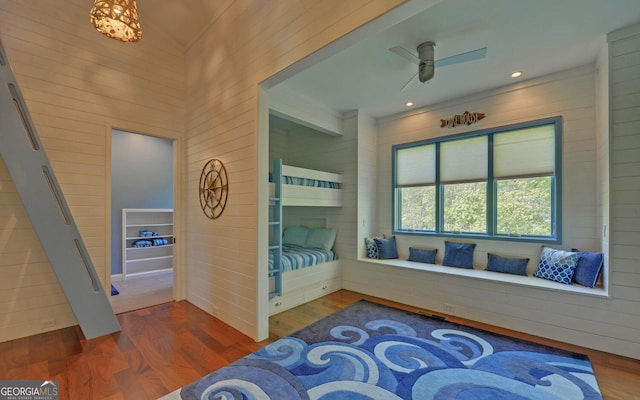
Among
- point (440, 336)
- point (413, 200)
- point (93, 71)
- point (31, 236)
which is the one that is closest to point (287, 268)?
point (440, 336)

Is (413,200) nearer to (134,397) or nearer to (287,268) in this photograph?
(287,268)

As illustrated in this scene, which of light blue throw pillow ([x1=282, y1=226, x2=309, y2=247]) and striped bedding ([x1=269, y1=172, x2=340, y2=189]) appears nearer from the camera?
striped bedding ([x1=269, y1=172, x2=340, y2=189])

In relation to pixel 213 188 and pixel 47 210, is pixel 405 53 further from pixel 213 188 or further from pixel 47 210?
pixel 47 210

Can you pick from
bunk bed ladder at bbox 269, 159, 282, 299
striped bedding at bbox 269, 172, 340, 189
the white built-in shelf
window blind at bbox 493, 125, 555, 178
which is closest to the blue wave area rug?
bunk bed ladder at bbox 269, 159, 282, 299

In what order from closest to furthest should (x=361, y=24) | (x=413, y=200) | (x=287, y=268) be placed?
(x=361, y=24), (x=287, y=268), (x=413, y=200)

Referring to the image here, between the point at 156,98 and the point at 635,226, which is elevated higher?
the point at 156,98

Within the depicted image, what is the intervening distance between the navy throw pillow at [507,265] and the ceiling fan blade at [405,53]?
9.28 ft

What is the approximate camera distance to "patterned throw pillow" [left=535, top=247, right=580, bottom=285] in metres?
3.04

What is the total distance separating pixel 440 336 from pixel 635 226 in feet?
6.96

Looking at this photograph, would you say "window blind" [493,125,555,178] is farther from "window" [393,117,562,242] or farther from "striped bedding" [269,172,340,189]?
"striped bedding" [269,172,340,189]

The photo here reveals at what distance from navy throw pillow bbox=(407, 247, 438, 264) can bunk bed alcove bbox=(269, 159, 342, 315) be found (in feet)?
4.12

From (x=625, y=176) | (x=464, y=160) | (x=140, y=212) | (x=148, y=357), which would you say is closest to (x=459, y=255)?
(x=464, y=160)

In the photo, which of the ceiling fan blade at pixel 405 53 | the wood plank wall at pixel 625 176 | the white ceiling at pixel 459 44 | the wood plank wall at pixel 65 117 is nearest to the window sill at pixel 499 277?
A: the wood plank wall at pixel 625 176

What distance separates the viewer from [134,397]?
1.98 m
